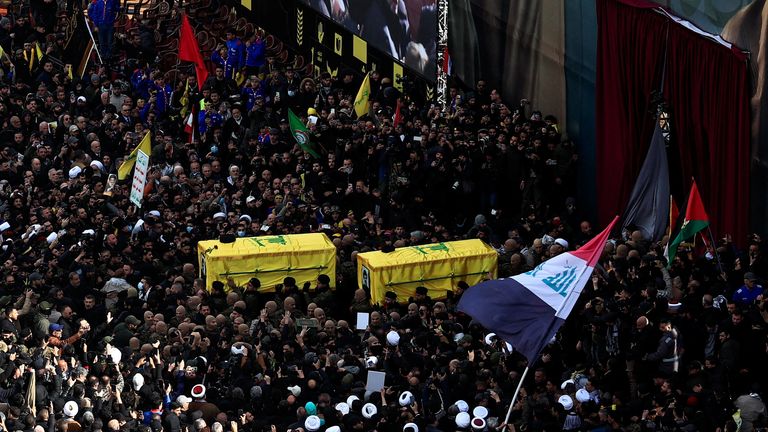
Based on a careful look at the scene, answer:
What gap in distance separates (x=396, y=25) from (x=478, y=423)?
47.1 ft

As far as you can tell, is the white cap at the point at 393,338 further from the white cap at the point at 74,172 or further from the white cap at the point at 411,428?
the white cap at the point at 74,172

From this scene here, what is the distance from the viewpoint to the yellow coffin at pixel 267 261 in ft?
85.8

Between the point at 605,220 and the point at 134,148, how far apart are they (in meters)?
8.81

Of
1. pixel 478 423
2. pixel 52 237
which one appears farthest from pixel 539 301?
pixel 52 237

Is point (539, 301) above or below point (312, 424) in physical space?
above

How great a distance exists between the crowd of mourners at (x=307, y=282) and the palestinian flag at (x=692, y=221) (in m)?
0.22

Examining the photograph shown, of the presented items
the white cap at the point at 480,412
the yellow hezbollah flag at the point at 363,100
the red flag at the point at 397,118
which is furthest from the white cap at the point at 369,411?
the yellow hezbollah flag at the point at 363,100

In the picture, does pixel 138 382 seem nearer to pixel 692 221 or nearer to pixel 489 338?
pixel 489 338

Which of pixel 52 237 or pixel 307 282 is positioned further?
pixel 52 237

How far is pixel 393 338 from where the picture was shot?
23188 mm

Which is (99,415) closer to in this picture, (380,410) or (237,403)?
(237,403)

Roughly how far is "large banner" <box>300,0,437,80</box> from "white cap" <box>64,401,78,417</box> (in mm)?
13178

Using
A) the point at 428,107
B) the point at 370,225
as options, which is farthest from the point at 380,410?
the point at 428,107

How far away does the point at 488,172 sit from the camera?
27922 millimetres
